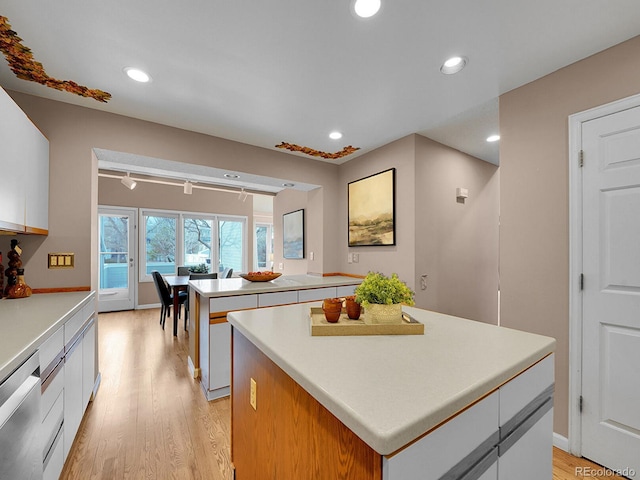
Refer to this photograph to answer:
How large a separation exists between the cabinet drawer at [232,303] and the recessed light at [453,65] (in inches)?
90.2

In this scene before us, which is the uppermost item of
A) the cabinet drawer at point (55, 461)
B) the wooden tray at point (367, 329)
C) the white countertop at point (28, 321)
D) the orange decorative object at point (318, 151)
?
the orange decorative object at point (318, 151)

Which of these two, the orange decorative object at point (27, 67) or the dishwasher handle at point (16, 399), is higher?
the orange decorative object at point (27, 67)

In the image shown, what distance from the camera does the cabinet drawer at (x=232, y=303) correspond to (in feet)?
7.73

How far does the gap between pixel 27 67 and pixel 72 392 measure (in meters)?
2.09

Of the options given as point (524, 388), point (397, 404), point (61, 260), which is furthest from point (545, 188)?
point (61, 260)

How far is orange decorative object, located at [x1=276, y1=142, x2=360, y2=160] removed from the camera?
128 inches

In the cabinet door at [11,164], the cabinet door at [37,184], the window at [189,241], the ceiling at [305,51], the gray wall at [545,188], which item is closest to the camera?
the ceiling at [305,51]

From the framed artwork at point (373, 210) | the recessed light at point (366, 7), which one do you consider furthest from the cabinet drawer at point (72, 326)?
the framed artwork at point (373, 210)

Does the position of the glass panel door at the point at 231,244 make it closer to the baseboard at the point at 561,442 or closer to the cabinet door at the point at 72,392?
the cabinet door at the point at 72,392

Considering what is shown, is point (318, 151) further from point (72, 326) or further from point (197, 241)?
point (197, 241)

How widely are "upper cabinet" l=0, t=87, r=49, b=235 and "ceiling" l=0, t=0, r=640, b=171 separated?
0.43m

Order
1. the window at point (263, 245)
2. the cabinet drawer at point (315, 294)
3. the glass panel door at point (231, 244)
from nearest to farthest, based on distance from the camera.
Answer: the cabinet drawer at point (315, 294) < the glass panel door at point (231, 244) < the window at point (263, 245)

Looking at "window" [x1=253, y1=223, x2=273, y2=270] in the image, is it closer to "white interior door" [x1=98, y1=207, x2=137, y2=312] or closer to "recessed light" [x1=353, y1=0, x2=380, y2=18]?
"white interior door" [x1=98, y1=207, x2=137, y2=312]

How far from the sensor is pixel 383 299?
1144mm
